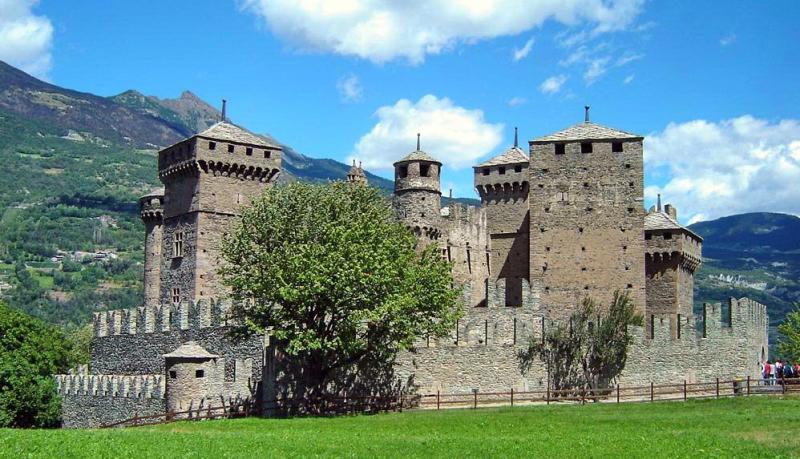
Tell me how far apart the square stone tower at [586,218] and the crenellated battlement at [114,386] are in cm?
1860

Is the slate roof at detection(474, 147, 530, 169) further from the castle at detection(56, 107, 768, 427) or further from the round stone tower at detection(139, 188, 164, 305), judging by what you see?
the round stone tower at detection(139, 188, 164, 305)

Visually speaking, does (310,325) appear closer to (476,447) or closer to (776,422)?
(476,447)

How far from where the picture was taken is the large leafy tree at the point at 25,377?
166 feet

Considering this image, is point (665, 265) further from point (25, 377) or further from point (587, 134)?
point (25, 377)

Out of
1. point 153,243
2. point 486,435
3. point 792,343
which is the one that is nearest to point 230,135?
point 153,243

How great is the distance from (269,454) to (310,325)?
A: 1420 cm

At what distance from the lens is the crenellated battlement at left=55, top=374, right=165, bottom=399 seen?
42.9m

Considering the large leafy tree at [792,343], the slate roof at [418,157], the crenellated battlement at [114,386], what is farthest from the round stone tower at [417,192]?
the large leafy tree at [792,343]

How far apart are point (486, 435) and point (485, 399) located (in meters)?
12.3

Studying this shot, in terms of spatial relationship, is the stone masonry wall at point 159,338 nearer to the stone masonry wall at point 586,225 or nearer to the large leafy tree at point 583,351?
the large leafy tree at point 583,351

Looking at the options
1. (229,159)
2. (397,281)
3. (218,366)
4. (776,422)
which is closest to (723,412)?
(776,422)

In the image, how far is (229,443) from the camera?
26.5m

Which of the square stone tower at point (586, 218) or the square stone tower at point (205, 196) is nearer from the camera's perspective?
the square stone tower at point (586, 218)

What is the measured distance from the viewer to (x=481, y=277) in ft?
204
